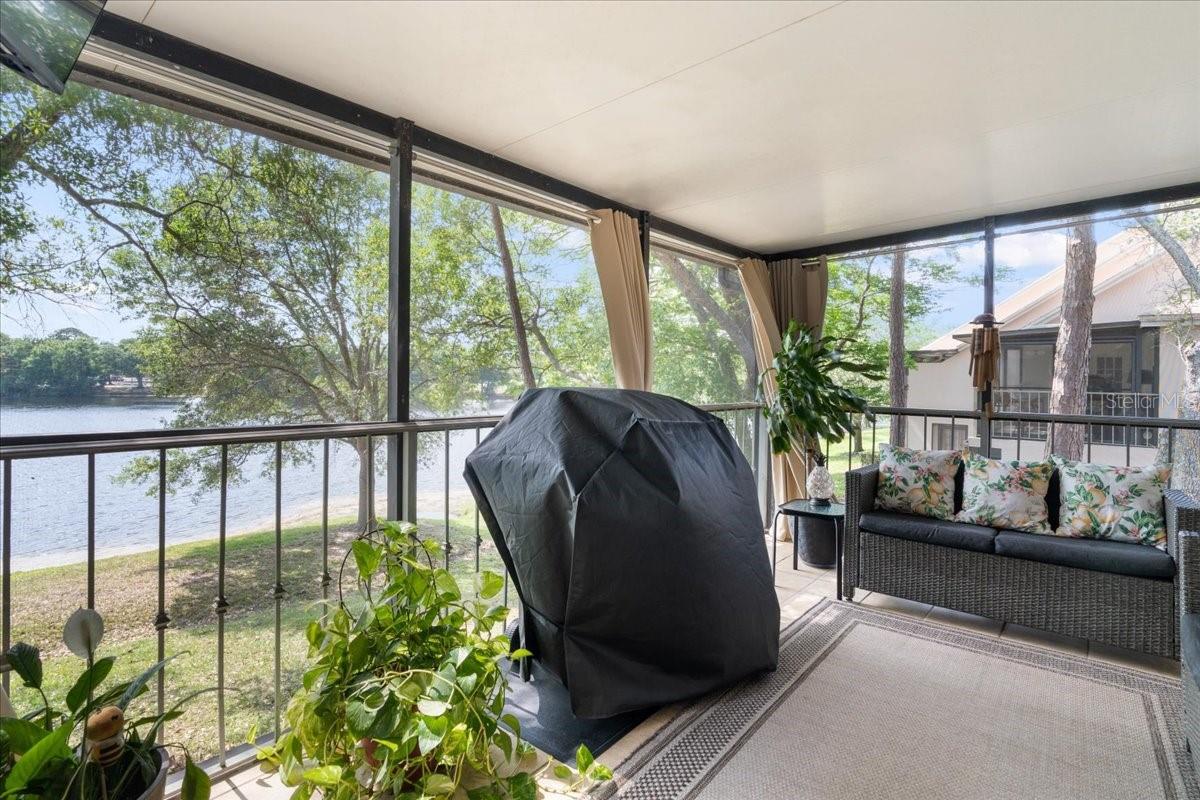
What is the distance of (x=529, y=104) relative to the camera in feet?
7.70

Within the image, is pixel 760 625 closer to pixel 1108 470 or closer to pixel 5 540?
pixel 1108 470

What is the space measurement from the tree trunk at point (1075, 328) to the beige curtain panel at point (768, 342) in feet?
5.81

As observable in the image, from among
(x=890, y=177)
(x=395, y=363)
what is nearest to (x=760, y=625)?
(x=395, y=363)

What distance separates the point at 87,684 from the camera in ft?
3.20

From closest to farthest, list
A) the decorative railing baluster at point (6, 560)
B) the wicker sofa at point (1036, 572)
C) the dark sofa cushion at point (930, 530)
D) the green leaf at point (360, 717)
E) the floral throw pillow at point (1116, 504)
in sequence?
the green leaf at point (360, 717) → the decorative railing baluster at point (6, 560) → the wicker sofa at point (1036, 572) → the floral throw pillow at point (1116, 504) → the dark sofa cushion at point (930, 530)

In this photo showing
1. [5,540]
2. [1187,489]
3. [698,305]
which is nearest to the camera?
[5,540]

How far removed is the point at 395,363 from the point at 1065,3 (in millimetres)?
2666

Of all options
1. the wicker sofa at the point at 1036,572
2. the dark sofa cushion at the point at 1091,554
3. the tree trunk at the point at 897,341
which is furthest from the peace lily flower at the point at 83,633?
the tree trunk at the point at 897,341

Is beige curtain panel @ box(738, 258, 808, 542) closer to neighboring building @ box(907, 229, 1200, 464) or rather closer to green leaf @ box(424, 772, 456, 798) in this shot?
neighboring building @ box(907, 229, 1200, 464)

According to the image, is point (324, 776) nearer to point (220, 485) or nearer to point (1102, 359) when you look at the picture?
point (220, 485)

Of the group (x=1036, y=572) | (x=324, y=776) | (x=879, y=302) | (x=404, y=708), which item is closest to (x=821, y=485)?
(x=1036, y=572)

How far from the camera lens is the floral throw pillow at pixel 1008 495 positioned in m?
2.79

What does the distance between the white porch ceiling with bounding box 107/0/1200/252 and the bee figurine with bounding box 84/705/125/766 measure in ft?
6.34

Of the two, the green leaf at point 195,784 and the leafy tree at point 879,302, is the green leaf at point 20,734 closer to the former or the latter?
the green leaf at point 195,784
